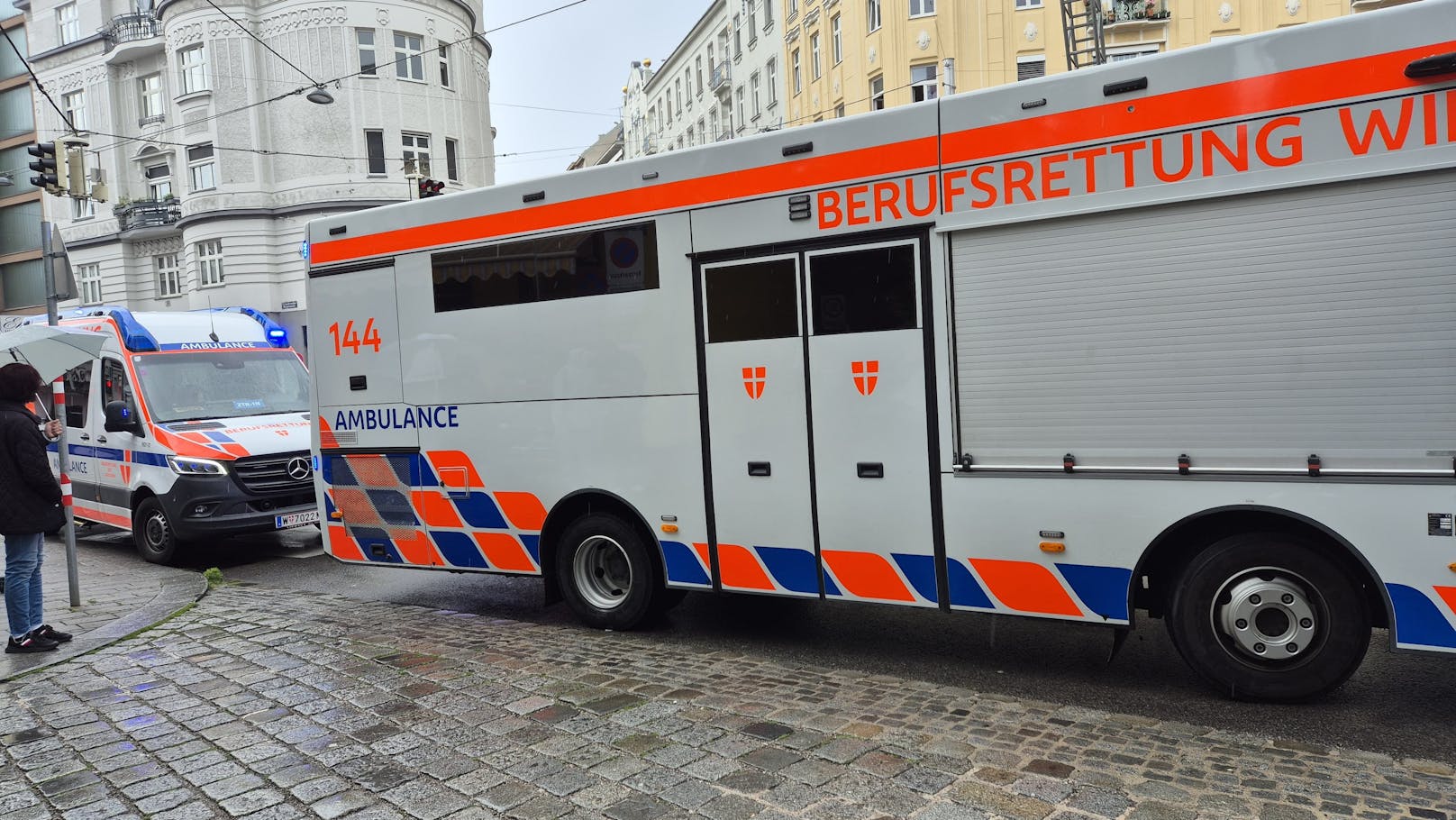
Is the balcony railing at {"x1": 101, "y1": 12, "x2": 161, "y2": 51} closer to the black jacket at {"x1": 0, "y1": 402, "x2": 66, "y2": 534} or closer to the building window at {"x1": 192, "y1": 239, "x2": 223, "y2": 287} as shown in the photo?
the building window at {"x1": 192, "y1": 239, "x2": 223, "y2": 287}

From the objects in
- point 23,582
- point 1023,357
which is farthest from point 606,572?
point 23,582

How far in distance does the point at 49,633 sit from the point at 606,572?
12.3ft

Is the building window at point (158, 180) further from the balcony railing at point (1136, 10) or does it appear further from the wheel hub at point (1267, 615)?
the wheel hub at point (1267, 615)

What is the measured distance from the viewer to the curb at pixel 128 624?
6.39 meters

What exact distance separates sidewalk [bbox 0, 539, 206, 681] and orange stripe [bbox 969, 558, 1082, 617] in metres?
5.82

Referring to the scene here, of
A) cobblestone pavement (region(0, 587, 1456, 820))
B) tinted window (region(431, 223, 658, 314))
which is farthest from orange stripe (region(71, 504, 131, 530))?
tinted window (region(431, 223, 658, 314))

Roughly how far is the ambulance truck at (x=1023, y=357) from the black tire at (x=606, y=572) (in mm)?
22

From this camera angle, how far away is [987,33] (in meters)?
30.4

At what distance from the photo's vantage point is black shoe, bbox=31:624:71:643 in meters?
6.73

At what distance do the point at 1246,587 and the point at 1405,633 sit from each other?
660mm

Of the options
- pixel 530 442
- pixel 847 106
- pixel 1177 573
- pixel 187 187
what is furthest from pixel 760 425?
pixel 187 187

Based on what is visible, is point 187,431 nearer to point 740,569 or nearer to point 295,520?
point 295,520

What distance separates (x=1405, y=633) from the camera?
457 cm

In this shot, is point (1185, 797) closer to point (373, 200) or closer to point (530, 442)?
point (530, 442)
